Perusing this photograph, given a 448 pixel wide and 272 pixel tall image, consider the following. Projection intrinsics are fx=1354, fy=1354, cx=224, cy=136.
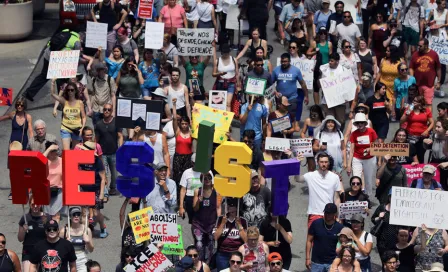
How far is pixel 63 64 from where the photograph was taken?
80.1ft

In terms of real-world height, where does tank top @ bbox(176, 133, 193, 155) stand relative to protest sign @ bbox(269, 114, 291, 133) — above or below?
below

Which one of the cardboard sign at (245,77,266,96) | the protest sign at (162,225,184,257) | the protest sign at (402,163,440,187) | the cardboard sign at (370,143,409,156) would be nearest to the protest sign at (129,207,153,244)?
the protest sign at (162,225,184,257)

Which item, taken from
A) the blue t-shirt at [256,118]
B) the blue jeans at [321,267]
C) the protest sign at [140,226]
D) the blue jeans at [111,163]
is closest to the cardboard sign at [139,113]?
the blue jeans at [111,163]

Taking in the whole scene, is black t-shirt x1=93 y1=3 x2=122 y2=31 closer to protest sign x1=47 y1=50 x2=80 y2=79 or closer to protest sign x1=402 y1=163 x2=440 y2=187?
protest sign x1=47 y1=50 x2=80 y2=79

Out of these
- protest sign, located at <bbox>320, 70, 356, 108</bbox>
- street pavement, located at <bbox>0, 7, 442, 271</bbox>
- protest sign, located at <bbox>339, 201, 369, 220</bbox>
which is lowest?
street pavement, located at <bbox>0, 7, 442, 271</bbox>

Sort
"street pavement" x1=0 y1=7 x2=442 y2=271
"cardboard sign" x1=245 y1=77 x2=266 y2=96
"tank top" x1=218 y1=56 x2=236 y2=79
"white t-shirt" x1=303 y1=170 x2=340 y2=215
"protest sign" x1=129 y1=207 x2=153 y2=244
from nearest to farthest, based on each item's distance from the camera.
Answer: "protest sign" x1=129 y1=207 x2=153 y2=244 < "white t-shirt" x1=303 y1=170 x2=340 y2=215 < "street pavement" x1=0 y1=7 x2=442 y2=271 < "cardboard sign" x1=245 y1=77 x2=266 y2=96 < "tank top" x1=218 y1=56 x2=236 y2=79

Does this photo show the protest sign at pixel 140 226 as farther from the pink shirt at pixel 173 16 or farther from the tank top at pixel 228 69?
the pink shirt at pixel 173 16

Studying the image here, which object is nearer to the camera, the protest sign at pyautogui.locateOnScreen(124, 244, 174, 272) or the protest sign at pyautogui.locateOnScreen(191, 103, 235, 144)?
the protest sign at pyautogui.locateOnScreen(124, 244, 174, 272)

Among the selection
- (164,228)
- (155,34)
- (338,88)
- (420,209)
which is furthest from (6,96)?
(420,209)

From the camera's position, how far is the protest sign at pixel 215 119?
2214cm

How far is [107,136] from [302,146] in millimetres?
3315

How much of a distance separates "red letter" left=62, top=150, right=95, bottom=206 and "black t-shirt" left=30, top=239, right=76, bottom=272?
87 cm

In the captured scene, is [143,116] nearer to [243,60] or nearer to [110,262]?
[110,262]

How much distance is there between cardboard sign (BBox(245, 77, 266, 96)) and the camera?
Result: 23297 mm
